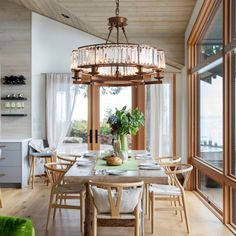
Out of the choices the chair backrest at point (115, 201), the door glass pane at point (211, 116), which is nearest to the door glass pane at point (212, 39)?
the door glass pane at point (211, 116)

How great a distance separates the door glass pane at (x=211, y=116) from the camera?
477 centimetres

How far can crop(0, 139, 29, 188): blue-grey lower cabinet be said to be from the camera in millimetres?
6465

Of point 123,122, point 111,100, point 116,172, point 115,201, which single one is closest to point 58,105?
point 111,100

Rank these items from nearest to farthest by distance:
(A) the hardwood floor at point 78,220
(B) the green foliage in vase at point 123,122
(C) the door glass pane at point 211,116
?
1. (A) the hardwood floor at point 78,220
2. (B) the green foliage in vase at point 123,122
3. (C) the door glass pane at point 211,116

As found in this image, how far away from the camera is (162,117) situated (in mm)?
7191

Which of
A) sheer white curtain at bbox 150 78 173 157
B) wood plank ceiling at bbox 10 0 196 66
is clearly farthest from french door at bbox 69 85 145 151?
wood plank ceiling at bbox 10 0 196 66

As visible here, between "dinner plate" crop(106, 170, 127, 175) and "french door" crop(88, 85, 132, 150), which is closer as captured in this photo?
"dinner plate" crop(106, 170, 127, 175)

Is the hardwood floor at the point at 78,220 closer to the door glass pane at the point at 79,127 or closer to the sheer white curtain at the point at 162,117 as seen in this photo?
the sheer white curtain at the point at 162,117

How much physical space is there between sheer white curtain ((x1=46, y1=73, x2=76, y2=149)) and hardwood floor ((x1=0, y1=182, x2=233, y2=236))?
5.53 ft

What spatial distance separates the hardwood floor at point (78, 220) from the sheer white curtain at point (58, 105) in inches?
66.4

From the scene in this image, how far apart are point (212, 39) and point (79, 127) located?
11.3ft

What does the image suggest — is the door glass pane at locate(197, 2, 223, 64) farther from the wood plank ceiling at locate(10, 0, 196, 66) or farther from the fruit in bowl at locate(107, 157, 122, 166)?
the fruit in bowl at locate(107, 157, 122, 166)

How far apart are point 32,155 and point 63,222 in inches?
96.8

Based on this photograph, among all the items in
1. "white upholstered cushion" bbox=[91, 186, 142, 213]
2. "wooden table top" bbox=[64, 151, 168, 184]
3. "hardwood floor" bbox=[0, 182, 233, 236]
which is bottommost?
"hardwood floor" bbox=[0, 182, 233, 236]
